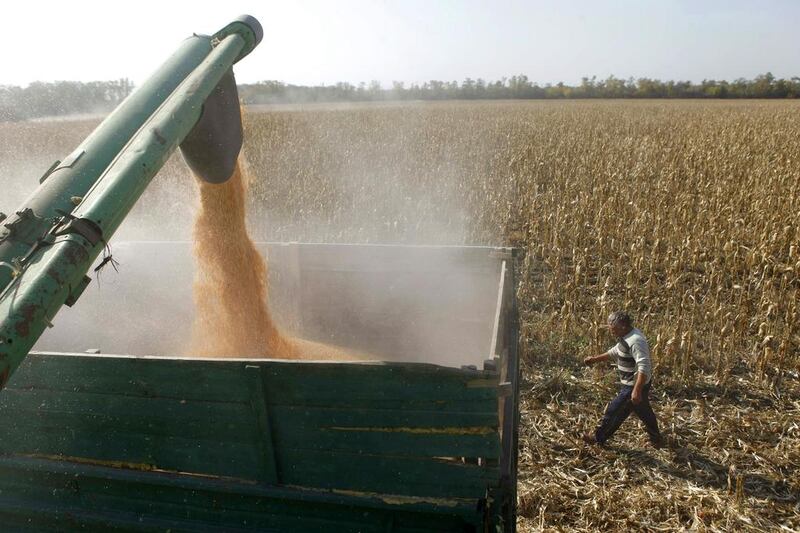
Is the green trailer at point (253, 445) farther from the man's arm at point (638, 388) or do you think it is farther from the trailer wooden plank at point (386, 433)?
the man's arm at point (638, 388)

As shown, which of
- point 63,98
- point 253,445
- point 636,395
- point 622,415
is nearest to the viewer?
point 253,445

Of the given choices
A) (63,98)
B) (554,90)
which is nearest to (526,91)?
(554,90)

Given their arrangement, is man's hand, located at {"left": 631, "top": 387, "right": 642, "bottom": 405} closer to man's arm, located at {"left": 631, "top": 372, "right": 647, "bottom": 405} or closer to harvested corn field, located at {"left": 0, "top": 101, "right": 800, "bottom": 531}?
man's arm, located at {"left": 631, "top": 372, "right": 647, "bottom": 405}

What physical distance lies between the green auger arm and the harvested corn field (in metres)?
2.10

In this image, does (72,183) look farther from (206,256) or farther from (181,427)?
(206,256)

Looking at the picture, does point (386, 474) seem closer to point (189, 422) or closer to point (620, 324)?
point (189, 422)

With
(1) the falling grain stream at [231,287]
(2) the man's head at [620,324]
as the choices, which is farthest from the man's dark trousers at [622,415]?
(1) the falling grain stream at [231,287]

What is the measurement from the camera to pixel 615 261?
22.8 ft

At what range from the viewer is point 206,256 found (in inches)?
163

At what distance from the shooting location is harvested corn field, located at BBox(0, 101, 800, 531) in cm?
362

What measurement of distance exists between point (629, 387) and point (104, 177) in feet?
10.4

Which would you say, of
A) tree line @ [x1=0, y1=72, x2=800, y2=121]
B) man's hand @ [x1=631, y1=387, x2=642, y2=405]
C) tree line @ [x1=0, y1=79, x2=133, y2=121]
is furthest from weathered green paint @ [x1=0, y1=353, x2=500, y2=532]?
tree line @ [x1=0, y1=72, x2=800, y2=121]

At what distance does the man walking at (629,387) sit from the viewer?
388cm

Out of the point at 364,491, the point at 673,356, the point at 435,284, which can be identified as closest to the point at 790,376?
the point at 673,356
